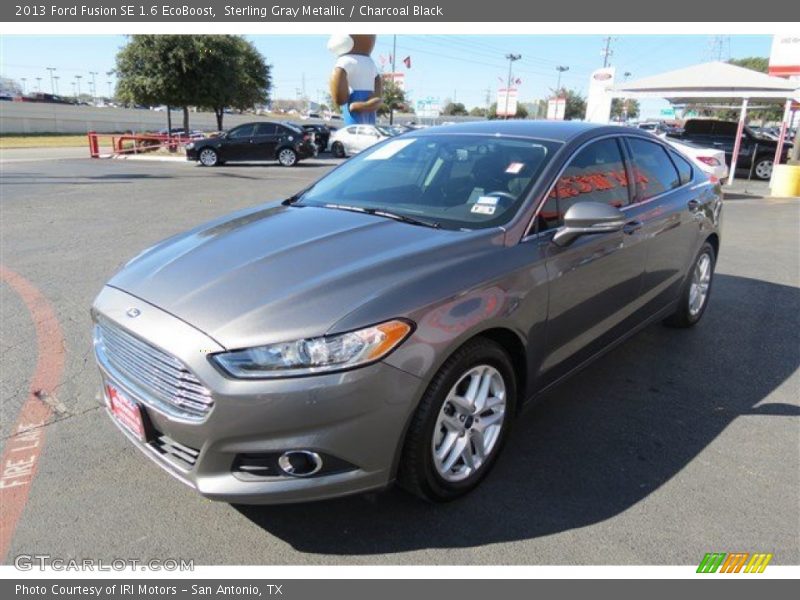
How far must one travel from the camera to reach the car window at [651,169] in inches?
159

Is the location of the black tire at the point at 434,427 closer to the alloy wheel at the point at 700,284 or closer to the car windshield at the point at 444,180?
the car windshield at the point at 444,180

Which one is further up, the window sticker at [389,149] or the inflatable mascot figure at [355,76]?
the inflatable mascot figure at [355,76]

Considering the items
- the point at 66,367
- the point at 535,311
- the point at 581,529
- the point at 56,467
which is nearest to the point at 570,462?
the point at 581,529

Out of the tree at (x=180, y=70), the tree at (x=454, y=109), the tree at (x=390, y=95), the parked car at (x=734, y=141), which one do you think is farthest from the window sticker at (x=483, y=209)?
the tree at (x=454, y=109)

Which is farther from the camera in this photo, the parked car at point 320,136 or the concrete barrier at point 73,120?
the concrete barrier at point 73,120

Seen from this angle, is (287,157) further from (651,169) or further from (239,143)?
(651,169)

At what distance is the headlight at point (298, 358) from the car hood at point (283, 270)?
0.11 feet

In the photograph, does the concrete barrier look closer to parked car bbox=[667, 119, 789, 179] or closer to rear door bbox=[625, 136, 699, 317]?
parked car bbox=[667, 119, 789, 179]

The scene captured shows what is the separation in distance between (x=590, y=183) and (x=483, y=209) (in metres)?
0.81

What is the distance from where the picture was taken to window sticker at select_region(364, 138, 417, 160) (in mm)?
4008

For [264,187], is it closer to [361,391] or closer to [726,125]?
[361,391]

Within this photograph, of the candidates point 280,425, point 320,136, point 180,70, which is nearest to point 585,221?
point 280,425

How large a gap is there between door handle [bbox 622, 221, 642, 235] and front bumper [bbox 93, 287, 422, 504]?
202cm

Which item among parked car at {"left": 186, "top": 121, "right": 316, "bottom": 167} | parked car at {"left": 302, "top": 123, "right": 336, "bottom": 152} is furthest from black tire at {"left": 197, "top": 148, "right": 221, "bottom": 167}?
parked car at {"left": 302, "top": 123, "right": 336, "bottom": 152}
